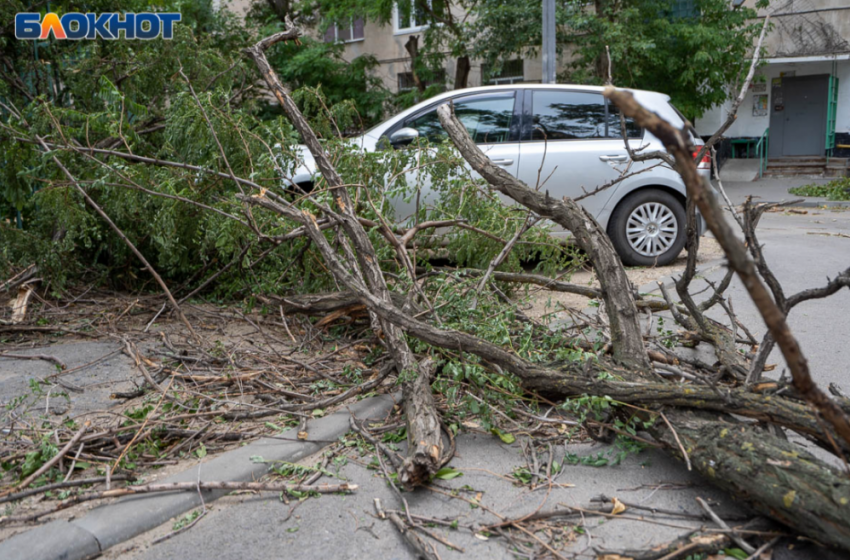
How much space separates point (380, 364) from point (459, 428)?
3.39 feet

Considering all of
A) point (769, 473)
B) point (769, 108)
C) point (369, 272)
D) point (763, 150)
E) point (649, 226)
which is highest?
point (769, 108)

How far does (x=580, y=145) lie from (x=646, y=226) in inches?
45.7

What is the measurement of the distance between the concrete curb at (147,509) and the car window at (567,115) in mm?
5026

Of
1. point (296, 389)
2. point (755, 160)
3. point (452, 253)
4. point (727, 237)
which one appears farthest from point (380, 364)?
point (755, 160)

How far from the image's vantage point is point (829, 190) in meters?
16.8

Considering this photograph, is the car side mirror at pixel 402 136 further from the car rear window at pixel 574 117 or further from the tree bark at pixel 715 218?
the tree bark at pixel 715 218

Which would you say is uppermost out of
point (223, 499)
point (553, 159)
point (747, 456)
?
point (553, 159)

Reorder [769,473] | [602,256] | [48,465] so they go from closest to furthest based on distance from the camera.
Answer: [769,473] → [48,465] → [602,256]

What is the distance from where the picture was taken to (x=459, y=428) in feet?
12.0

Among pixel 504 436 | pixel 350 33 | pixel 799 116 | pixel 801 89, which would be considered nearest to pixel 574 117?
pixel 504 436

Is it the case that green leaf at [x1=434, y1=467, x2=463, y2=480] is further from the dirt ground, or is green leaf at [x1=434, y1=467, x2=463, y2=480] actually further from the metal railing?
the metal railing

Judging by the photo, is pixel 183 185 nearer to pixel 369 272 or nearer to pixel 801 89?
pixel 369 272

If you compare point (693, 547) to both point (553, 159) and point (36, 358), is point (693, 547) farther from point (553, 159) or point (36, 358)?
point (553, 159)

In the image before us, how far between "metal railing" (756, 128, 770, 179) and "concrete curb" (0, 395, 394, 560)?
2138 cm
